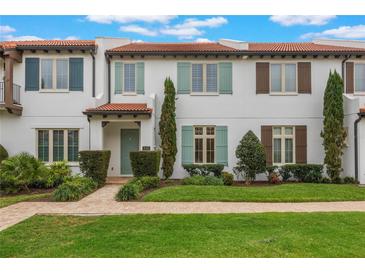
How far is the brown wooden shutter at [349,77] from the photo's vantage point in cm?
1639

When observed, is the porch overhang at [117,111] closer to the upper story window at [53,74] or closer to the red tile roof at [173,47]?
the upper story window at [53,74]

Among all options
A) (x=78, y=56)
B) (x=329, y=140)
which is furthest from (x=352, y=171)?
(x=78, y=56)

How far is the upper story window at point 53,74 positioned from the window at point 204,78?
5886mm

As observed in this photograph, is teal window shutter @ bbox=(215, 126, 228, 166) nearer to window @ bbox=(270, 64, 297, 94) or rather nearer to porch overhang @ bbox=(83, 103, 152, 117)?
window @ bbox=(270, 64, 297, 94)

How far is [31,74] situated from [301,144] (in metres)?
14.6

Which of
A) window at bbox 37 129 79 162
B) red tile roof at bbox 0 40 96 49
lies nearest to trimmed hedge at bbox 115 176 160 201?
window at bbox 37 129 79 162

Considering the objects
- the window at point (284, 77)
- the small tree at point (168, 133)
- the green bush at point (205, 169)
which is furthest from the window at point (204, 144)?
the window at point (284, 77)

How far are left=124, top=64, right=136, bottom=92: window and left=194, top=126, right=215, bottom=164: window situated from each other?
4178 mm

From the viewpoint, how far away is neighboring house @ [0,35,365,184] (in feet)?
53.1

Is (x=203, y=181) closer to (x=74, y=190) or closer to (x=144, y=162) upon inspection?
(x=144, y=162)

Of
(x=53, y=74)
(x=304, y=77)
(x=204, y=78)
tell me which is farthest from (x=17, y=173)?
(x=304, y=77)
